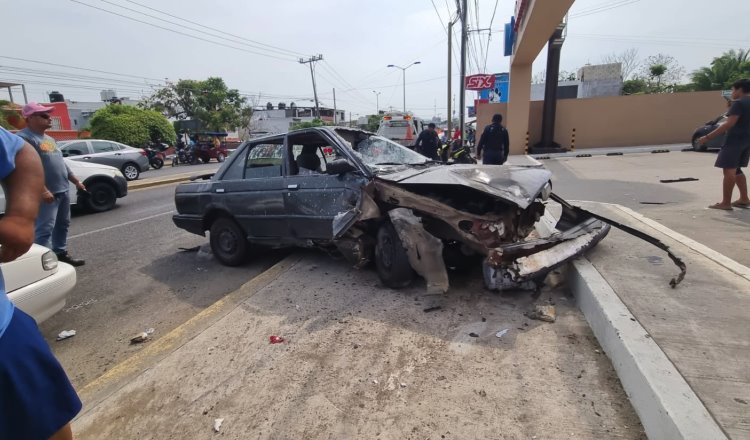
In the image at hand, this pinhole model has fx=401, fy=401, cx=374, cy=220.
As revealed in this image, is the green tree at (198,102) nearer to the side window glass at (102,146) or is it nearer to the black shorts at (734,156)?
the side window glass at (102,146)

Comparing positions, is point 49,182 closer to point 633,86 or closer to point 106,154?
point 106,154

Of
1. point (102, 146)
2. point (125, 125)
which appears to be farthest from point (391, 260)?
point (125, 125)

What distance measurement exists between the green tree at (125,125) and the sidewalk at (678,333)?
28.3 m

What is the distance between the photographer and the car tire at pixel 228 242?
16.5ft

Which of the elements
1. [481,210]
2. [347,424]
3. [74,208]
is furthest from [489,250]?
[74,208]

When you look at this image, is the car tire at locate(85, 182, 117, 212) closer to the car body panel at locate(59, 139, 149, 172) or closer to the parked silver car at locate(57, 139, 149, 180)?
the parked silver car at locate(57, 139, 149, 180)

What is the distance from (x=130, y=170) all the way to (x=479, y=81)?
559 inches

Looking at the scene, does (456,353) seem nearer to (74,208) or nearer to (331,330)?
(331,330)

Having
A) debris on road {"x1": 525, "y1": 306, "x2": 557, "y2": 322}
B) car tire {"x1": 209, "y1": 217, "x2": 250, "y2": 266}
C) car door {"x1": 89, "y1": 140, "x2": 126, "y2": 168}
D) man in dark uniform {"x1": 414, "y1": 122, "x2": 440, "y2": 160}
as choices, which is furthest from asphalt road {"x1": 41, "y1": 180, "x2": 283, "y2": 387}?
car door {"x1": 89, "y1": 140, "x2": 126, "y2": 168}

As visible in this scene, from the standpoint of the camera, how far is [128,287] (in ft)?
15.3

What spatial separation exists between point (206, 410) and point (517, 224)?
279 centimetres

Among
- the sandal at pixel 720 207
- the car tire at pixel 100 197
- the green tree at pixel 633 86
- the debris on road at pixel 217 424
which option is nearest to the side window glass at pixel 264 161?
the debris on road at pixel 217 424

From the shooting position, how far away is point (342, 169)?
3.86 m

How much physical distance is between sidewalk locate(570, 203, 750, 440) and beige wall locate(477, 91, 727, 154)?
15.9 meters
